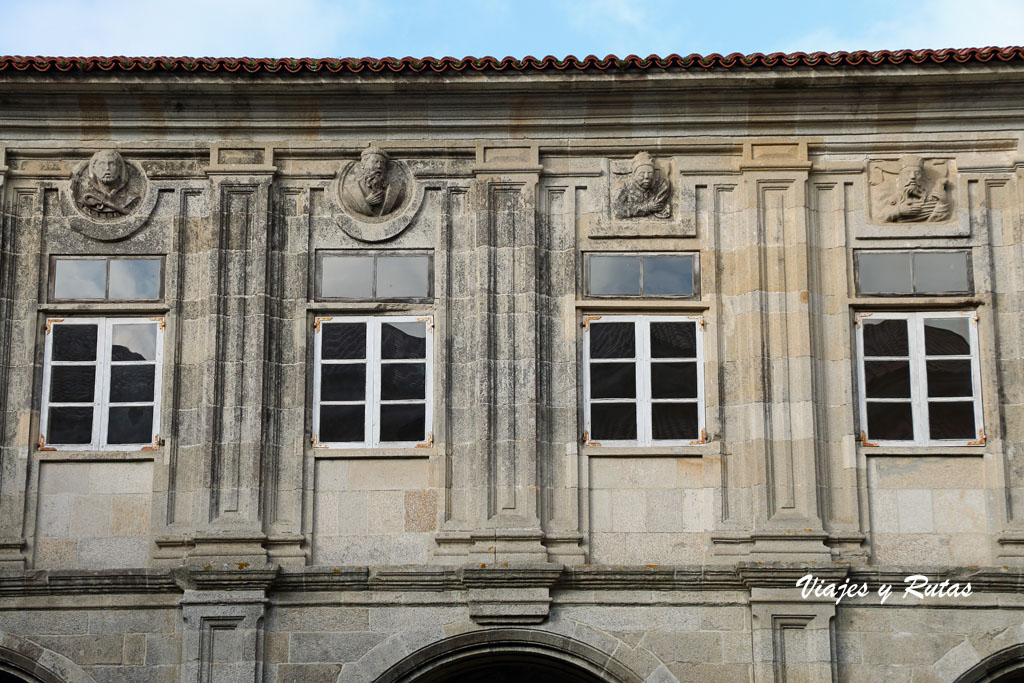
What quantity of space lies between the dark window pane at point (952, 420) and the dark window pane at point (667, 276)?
233 cm

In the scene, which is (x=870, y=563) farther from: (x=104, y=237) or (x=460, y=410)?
(x=104, y=237)

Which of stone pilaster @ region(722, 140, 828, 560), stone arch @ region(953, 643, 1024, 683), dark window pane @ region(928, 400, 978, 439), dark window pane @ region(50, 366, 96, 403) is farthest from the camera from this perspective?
dark window pane @ region(50, 366, 96, 403)

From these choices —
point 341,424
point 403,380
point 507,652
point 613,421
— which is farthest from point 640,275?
point 507,652

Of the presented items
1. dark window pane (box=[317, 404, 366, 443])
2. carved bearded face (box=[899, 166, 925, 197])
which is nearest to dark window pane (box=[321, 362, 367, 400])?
dark window pane (box=[317, 404, 366, 443])

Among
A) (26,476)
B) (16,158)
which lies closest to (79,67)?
(16,158)

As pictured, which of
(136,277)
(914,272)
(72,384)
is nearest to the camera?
(72,384)

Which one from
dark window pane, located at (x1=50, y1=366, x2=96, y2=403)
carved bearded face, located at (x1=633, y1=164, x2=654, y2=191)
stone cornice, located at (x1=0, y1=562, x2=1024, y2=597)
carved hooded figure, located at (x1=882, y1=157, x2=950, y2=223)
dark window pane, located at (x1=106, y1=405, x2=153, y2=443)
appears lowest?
stone cornice, located at (x1=0, y1=562, x2=1024, y2=597)

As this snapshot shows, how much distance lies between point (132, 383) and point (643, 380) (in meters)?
4.41

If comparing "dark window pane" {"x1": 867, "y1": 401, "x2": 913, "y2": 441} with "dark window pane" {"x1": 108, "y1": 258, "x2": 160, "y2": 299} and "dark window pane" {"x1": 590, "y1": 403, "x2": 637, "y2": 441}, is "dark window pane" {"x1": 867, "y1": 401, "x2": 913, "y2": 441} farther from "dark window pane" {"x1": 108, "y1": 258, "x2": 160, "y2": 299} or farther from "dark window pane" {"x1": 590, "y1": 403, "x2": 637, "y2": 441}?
"dark window pane" {"x1": 108, "y1": 258, "x2": 160, "y2": 299}

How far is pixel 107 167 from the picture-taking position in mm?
16453

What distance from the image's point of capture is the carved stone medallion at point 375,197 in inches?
645

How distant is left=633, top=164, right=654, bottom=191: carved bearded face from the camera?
53.8ft

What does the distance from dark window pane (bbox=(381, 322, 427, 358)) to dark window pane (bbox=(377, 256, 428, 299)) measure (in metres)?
0.26

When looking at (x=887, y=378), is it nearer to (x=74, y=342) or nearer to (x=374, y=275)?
(x=374, y=275)
